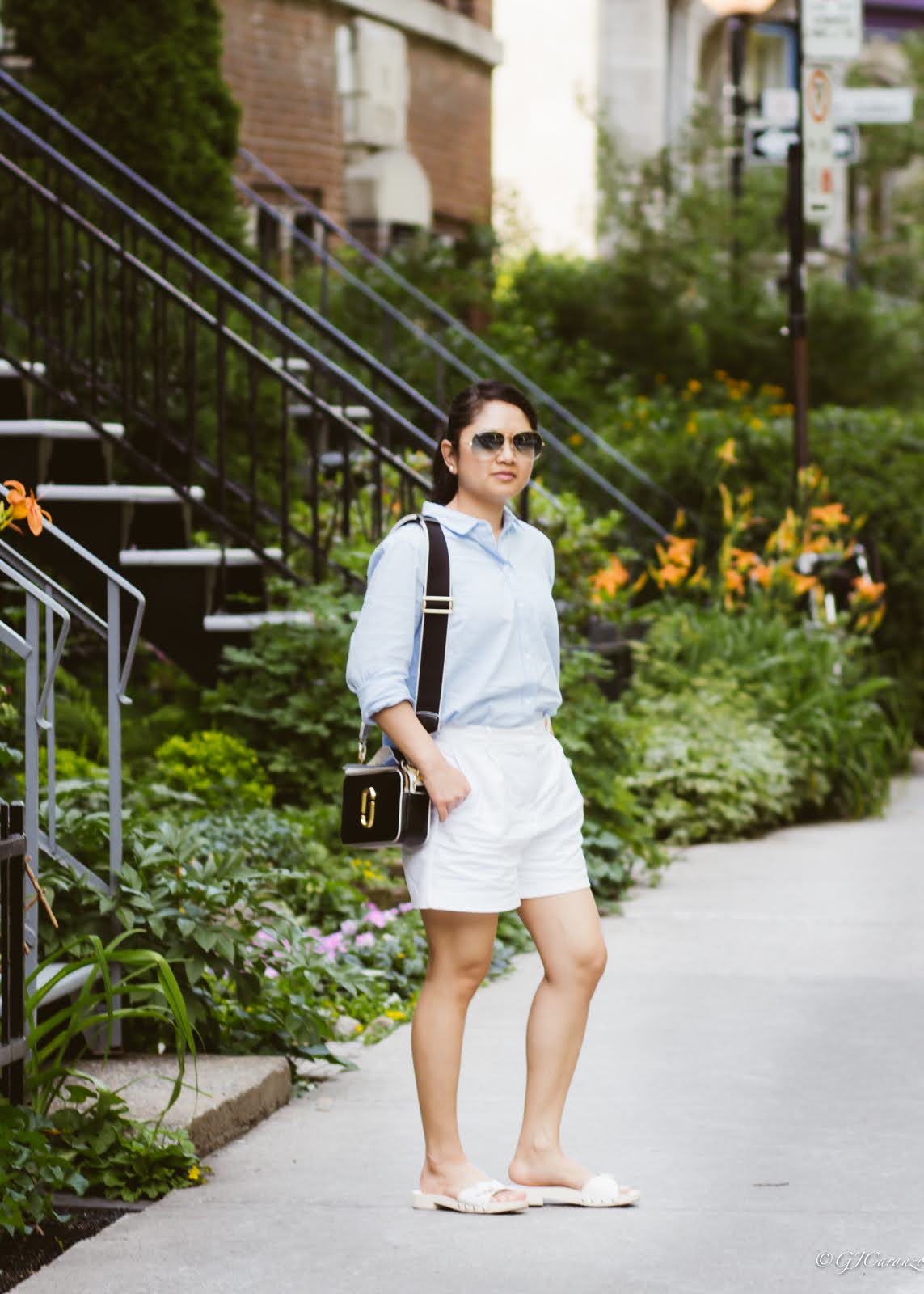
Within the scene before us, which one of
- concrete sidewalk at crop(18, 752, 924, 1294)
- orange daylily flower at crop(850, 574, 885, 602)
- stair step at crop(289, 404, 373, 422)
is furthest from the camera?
stair step at crop(289, 404, 373, 422)

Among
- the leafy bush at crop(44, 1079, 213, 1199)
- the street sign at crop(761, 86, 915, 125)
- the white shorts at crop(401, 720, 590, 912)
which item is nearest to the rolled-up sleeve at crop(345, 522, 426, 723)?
the white shorts at crop(401, 720, 590, 912)

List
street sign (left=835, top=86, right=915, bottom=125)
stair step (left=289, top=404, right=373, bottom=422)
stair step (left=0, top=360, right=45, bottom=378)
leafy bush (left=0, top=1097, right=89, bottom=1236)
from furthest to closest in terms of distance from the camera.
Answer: street sign (left=835, top=86, right=915, bottom=125), stair step (left=289, top=404, right=373, bottom=422), stair step (left=0, top=360, right=45, bottom=378), leafy bush (left=0, top=1097, right=89, bottom=1236)

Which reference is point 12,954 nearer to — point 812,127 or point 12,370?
point 12,370

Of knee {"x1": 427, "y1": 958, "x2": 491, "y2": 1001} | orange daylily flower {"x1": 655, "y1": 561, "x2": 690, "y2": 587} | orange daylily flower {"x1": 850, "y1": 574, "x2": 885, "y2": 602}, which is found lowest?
knee {"x1": 427, "y1": 958, "x2": 491, "y2": 1001}

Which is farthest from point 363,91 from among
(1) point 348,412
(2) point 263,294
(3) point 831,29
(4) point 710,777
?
(4) point 710,777

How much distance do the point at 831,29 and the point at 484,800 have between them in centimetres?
949

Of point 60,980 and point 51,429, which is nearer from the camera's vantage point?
point 60,980

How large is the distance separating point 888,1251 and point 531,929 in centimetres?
99

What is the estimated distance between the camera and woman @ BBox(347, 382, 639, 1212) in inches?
180

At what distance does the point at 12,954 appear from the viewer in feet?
15.3

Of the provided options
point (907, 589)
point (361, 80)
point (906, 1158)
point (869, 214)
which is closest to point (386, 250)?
point (361, 80)

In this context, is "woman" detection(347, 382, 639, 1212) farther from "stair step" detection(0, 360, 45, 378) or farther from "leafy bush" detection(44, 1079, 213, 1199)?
"stair step" detection(0, 360, 45, 378)

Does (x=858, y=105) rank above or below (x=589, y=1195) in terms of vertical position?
above

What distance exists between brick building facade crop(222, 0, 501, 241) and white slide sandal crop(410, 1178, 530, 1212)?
39.1ft
